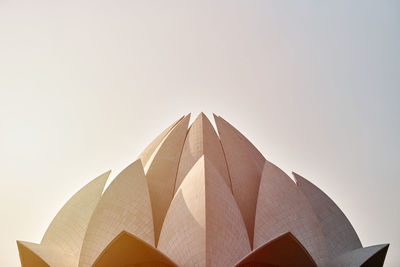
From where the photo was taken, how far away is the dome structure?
11031mm

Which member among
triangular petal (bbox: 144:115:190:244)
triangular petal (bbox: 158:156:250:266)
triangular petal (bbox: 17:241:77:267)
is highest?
triangular petal (bbox: 144:115:190:244)

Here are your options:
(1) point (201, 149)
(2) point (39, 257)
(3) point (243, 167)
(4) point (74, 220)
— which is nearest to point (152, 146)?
(1) point (201, 149)

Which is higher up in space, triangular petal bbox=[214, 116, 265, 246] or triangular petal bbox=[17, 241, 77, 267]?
triangular petal bbox=[214, 116, 265, 246]

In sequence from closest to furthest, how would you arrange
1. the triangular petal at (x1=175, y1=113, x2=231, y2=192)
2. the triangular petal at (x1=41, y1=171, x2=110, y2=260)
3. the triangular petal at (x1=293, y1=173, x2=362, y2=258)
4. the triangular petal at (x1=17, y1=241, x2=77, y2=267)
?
the triangular petal at (x1=17, y1=241, x2=77, y2=267)
the triangular petal at (x1=41, y1=171, x2=110, y2=260)
the triangular petal at (x1=293, y1=173, x2=362, y2=258)
the triangular petal at (x1=175, y1=113, x2=231, y2=192)

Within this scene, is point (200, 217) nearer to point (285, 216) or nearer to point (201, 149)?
point (285, 216)

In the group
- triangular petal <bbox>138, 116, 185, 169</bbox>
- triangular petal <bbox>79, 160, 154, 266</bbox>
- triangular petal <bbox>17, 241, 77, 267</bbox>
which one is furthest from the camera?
triangular petal <bbox>138, 116, 185, 169</bbox>

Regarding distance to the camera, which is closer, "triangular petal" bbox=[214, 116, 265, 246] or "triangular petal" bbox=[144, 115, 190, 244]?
"triangular petal" bbox=[144, 115, 190, 244]

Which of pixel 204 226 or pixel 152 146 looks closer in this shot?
pixel 204 226

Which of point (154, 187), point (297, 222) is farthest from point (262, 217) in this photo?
point (154, 187)

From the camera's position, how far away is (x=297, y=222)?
1348cm

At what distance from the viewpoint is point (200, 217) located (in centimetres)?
1145

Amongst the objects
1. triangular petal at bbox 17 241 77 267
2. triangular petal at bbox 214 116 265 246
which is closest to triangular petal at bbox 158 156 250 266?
triangular petal at bbox 214 116 265 246

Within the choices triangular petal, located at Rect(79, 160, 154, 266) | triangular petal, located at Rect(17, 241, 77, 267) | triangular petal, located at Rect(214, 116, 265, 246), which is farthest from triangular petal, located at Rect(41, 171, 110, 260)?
triangular petal, located at Rect(214, 116, 265, 246)

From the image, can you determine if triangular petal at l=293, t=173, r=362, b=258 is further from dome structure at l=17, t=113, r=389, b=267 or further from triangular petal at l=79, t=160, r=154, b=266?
triangular petal at l=79, t=160, r=154, b=266
